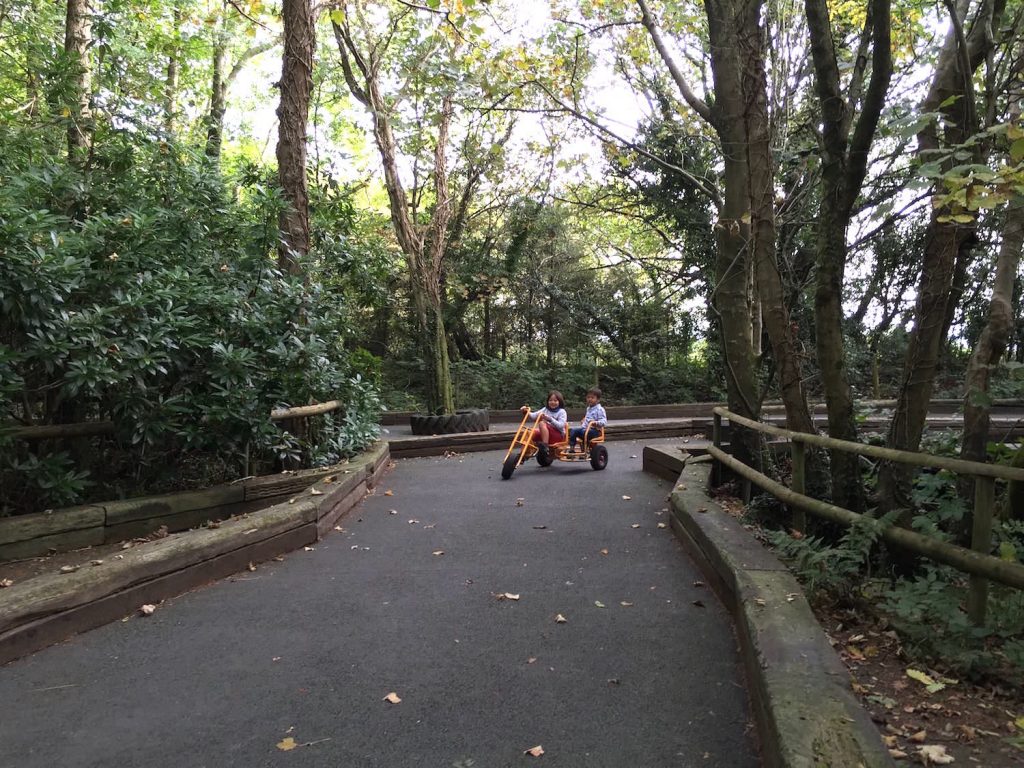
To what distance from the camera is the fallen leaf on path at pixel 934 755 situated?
2.38m

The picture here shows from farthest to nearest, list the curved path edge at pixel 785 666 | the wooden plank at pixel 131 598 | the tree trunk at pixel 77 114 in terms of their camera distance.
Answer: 1. the tree trunk at pixel 77 114
2. the wooden plank at pixel 131 598
3. the curved path edge at pixel 785 666

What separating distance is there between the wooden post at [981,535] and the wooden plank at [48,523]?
20.0 feet

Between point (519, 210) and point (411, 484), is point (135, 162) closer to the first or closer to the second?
point (411, 484)

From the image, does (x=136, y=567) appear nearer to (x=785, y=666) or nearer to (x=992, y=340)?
(x=785, y=666)

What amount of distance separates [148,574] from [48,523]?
1485 mm

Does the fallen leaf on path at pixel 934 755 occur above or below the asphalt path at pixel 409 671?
above

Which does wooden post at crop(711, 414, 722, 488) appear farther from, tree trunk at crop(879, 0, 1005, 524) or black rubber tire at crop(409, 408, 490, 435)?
black rubber tire at crop(409, 408, 490, 435)

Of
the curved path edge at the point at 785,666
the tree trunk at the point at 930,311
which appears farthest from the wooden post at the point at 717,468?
the tree trunk at the point at 930,311

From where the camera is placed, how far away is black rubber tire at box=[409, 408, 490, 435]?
1417 cm

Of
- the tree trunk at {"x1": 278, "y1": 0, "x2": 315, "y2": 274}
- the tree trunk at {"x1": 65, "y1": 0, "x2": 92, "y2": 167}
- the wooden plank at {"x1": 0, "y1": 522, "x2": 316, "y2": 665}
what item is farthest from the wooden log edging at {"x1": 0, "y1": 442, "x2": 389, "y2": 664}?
the tree trunk at {"x1": 65, "y1": 0, "x2": 92, "y2": 167}

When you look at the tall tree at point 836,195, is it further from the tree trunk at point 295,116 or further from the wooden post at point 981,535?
the tree trunk at point 295,116

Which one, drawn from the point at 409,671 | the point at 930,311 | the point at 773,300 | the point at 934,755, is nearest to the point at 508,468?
the point at 773,300

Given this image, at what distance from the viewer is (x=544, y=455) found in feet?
35.2

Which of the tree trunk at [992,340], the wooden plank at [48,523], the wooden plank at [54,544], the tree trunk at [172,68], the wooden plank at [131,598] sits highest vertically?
the tree trunk at [172,68]
